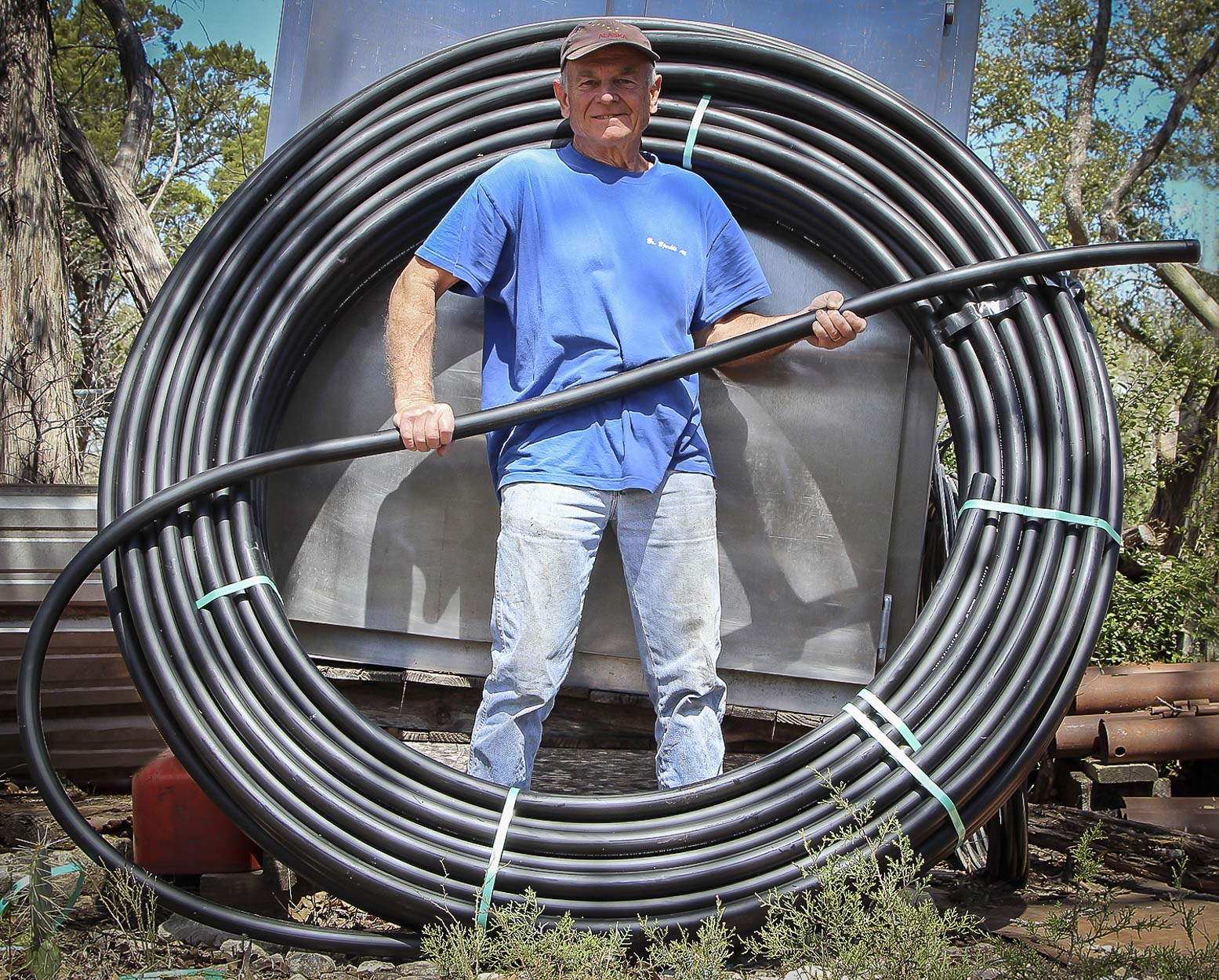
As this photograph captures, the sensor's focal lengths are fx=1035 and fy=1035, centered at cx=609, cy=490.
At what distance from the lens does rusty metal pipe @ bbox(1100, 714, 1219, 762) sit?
350 centimetres

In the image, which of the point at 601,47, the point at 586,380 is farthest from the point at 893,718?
the point at 601,47

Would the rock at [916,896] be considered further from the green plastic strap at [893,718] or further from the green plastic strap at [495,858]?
the green plastic strap at [495,858]

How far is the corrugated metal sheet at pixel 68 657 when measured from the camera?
3164 millimetres

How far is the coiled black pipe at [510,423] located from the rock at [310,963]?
0.14 feet

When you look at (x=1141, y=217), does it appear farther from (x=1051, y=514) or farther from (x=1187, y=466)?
(x=1051, y=514)

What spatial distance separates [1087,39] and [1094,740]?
1281 cm

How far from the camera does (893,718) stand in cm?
231

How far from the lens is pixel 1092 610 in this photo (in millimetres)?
2375

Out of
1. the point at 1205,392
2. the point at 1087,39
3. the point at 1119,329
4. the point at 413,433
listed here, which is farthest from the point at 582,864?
the point at 1087,39

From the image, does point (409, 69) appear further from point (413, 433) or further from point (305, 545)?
point (305, 545)

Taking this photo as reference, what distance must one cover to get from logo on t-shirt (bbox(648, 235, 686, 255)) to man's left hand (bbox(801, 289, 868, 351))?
40 cm

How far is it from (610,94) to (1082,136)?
10.3 meters

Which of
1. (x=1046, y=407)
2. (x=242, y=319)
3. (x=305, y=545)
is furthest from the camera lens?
(x=305, y=545)

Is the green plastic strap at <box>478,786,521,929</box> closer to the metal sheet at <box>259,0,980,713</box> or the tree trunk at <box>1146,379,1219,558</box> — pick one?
the metal sheet at <box>259,0,980,713</box>
